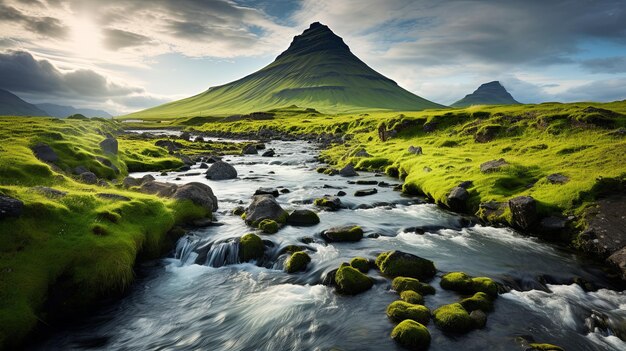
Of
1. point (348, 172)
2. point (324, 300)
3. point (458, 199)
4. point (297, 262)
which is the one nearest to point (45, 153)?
point (297, 262)

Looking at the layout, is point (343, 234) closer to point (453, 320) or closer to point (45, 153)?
point (453, 320)

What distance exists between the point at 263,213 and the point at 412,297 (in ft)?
45.7

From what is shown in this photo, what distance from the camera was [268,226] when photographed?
24156 mm

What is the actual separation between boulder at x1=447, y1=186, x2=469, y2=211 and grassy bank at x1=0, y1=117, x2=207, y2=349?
802 inches

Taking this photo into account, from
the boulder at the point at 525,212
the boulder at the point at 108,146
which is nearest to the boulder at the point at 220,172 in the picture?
the boulder at the point at 108,146

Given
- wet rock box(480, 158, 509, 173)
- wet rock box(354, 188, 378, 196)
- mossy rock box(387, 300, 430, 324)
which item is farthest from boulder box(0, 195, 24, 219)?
wet rock box(480, 158, 509, 173)

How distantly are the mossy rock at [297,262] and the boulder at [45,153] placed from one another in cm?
2868

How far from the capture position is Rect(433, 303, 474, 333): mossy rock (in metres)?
13.7

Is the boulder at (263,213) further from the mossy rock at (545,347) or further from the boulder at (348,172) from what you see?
the boulder at (348,172)

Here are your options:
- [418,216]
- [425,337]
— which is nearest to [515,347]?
[425,337]

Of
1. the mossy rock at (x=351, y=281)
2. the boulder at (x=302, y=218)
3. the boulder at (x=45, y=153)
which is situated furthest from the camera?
the boulder at (x=45, y=153)

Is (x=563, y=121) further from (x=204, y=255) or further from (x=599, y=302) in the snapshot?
(x=204, y=255)

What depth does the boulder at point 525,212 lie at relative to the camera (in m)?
24.1

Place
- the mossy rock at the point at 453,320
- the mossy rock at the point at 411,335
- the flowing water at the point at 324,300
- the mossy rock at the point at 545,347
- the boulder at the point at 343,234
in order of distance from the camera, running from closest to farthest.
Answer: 1. the mossy rock at the point at 545,347
2. the mossy rock at the point at 411,335
3. the mossy rock at the point at 453,320
4. the flowing water at the point at 324,300
5. the boulder at the point at 343,234
